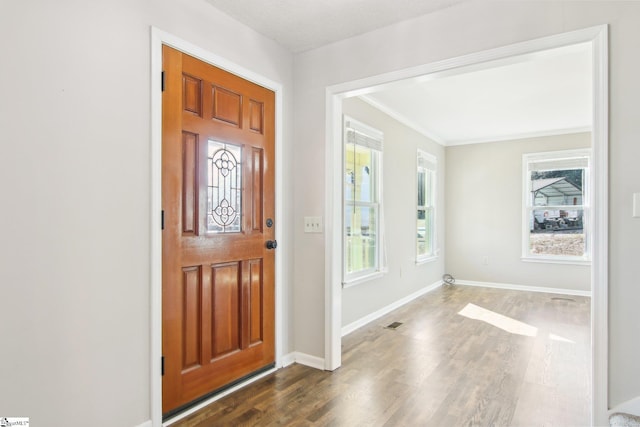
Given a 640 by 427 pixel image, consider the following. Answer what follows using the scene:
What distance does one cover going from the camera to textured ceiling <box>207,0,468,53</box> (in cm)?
232

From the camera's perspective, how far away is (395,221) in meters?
4.82

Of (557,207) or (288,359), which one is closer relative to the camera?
(288,359)

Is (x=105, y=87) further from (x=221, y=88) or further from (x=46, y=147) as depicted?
(x=221, y=88)

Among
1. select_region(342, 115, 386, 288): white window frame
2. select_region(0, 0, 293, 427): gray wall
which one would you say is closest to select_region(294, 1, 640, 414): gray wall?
select_region(342, 115, 386, 288): white window frame

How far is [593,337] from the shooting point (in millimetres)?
1959

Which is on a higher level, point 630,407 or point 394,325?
point 630,407

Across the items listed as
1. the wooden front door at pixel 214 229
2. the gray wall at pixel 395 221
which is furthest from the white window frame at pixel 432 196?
the wooden front door at pixel 214 229

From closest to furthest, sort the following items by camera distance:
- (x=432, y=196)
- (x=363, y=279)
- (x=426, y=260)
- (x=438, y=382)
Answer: (x=438, y=382)
(x=363, y=279)
(x=426, y=260)
(x=432, y=196)

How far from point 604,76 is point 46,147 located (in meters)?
2.74

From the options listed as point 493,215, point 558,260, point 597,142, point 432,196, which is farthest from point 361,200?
point 558,260

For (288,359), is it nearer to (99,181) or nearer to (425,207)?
(99,181)

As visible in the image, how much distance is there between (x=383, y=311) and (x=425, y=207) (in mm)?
2139

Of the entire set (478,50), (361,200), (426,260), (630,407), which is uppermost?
(478,50)

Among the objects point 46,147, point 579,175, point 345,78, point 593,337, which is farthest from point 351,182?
point 579,175
